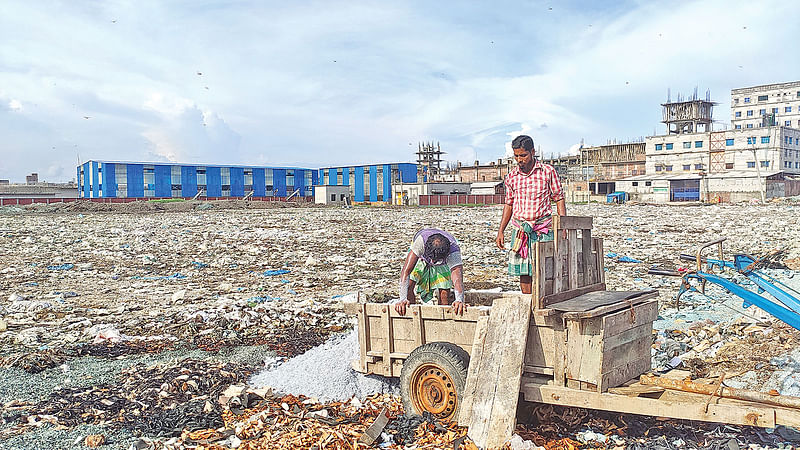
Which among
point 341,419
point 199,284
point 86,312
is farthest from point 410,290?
point 199,284

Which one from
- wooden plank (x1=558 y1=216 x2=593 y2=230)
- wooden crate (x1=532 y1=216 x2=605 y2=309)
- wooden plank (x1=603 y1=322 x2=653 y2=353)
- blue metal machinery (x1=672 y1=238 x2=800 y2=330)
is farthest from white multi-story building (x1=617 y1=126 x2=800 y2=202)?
wooden plank (x1=603 y1=322 x2=653 y2=353)

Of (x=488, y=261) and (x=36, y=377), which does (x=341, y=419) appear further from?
(x=488, y=261)

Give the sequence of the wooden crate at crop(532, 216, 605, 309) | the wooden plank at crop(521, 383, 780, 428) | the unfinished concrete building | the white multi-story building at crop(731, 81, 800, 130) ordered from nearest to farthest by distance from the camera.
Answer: the wooden plank at crop(521, 383, 780, 428)
the wooden crate at crop(532, 216, 605, 309)
the unfinished concrete building
the white multi-story building at crop(731, 81, 800, 130)

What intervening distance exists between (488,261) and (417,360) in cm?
808

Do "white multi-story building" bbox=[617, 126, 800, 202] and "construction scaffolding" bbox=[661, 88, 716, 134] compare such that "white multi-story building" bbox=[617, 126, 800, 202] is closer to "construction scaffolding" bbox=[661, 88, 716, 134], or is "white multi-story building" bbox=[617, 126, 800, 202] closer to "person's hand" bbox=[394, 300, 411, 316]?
"construction scaffolding" bbox=[661, 88, 716, 134]

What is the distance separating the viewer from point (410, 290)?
14.6 ft

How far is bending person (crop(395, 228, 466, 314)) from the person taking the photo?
4250 millimetres

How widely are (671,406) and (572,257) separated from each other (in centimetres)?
105

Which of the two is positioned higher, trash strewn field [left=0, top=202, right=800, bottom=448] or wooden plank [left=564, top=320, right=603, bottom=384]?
wooden plank [left=564, top=320, right=603, bottom=384]

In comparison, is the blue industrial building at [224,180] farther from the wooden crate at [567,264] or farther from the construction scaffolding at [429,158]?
the wooden crate at [567,264]

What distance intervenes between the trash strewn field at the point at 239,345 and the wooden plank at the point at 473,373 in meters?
0.16

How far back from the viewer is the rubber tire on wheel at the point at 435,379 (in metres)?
3.53

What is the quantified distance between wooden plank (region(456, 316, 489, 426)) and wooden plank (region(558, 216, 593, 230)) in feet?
2.43

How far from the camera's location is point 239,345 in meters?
5.88
